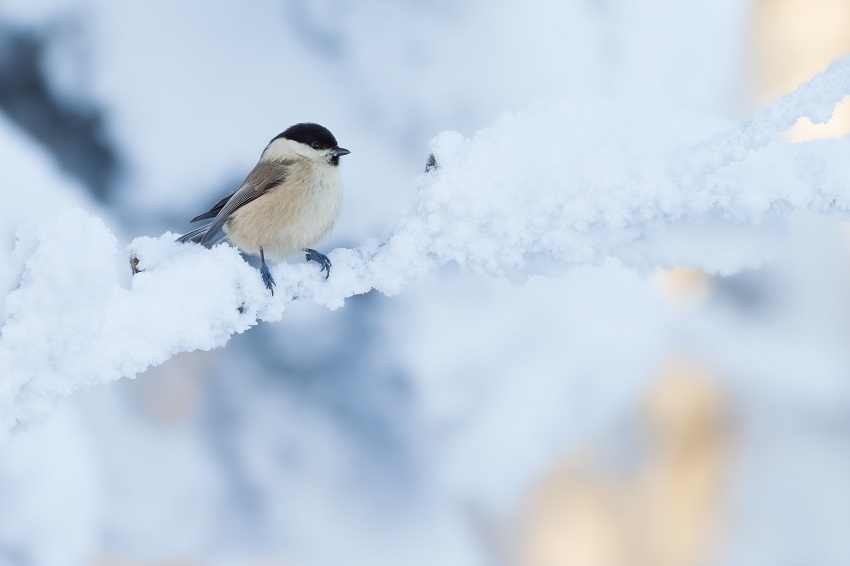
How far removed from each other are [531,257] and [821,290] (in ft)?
5.52

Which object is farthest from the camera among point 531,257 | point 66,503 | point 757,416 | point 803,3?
point 757,416

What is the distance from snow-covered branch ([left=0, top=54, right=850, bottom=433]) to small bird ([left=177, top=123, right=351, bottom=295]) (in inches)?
11.7

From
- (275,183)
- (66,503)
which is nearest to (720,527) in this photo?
(275,183)

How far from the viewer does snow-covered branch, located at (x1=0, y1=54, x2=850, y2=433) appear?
579 millimetres

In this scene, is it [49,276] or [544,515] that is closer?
[49,276]

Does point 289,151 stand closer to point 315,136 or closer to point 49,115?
point 315,136

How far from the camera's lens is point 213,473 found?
185 centimetres

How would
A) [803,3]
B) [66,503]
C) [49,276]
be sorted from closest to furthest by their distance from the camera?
[49,276] → [66,503] → [803,3]

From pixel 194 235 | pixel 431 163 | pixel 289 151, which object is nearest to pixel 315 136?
pixel 289 151

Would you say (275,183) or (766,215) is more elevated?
(766,215)

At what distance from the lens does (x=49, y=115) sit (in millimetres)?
1647

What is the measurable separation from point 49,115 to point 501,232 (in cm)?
137

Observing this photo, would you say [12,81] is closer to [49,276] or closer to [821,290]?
[49,276]

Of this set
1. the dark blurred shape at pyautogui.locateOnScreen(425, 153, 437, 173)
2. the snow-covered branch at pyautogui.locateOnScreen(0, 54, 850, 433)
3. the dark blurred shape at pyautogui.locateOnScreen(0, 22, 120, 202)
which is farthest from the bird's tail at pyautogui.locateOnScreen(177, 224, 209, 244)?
the dark blurred shape at pyautogui.locateOnScreen(0, 22, 120, 202)
